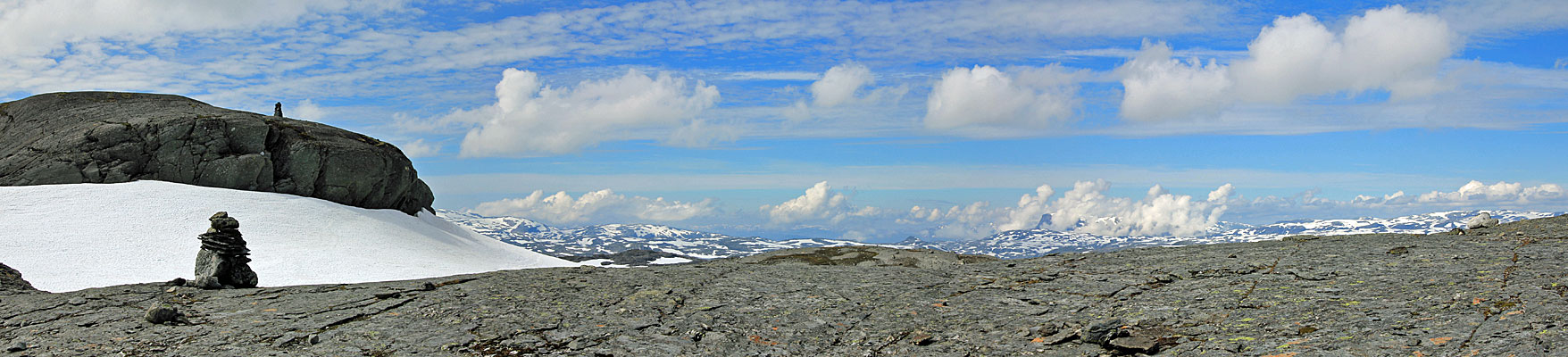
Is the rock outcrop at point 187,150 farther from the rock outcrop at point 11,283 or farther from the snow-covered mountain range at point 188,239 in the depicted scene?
the rock outcrop at point 11,283

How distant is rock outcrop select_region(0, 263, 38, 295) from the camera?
572 inches

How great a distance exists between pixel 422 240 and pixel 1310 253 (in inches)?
1305

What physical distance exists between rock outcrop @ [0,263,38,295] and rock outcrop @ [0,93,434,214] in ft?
75.0

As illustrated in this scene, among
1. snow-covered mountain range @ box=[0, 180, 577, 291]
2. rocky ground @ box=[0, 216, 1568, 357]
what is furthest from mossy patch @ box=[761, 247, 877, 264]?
snow-covered mountain range @ box=[0, 180, 577, 291]

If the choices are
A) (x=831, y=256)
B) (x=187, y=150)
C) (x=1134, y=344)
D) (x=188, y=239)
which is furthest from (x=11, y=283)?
(x=187, y=150)

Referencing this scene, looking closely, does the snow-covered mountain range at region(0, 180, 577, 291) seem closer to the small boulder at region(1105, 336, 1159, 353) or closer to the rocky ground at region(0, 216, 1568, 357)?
the rocky ground at region(0, 216, 1568, 357)

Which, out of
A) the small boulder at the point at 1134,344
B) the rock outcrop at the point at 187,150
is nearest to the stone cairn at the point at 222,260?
the small boulder at the point at 1134,344

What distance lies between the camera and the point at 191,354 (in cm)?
1007

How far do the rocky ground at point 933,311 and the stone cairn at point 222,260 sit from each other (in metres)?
0.57

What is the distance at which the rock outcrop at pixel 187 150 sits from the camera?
35844 mm

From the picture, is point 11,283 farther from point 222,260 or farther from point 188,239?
point 188,239

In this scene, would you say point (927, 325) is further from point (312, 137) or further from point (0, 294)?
point (312, 137)

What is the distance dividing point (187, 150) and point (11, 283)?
25288 mm

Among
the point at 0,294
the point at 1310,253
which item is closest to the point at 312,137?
the point at 0,294
